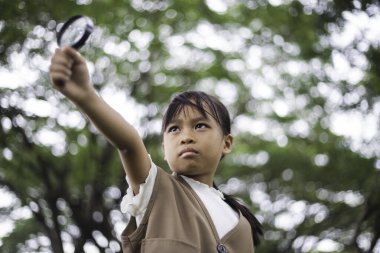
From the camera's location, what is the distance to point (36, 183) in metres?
9.23

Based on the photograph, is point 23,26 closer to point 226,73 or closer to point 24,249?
point 226,73

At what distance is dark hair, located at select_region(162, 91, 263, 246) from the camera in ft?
7.66

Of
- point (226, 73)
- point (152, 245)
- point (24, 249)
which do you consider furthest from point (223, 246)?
point (24, 249)

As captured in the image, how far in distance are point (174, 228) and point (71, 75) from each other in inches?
24.9

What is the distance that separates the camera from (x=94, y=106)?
1.74m

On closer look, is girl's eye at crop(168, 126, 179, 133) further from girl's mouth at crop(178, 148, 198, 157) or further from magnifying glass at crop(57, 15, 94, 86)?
magnifying glass at crop(57, 15, 94, 86)

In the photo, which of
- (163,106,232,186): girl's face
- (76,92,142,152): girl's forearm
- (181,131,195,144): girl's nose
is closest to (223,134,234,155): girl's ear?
(163,106,232,186): girl's face

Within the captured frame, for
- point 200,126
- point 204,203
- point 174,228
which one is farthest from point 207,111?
point 174,228

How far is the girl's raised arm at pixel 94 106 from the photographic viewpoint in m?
1.66

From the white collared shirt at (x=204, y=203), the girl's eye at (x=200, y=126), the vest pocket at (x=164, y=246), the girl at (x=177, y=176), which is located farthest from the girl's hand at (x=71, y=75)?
the girl's eye at (x=200, y=126)

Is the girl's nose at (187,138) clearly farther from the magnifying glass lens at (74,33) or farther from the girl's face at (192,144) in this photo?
the magnifying glass lens at (74,33)

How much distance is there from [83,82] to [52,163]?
313 inches

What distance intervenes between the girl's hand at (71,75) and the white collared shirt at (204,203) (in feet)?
1.43

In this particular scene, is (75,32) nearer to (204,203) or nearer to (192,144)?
(192,144)
